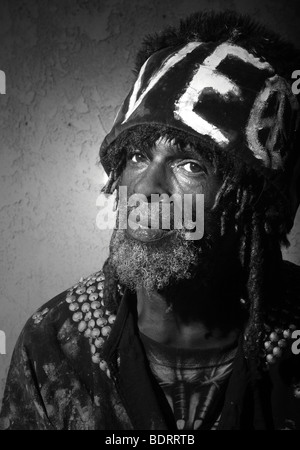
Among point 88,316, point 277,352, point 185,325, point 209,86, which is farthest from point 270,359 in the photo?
point 209,86

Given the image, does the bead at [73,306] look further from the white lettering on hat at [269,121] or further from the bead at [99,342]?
the white lettering on hat at [269,121]

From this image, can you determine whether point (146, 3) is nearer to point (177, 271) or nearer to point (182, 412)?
point (177, 271)

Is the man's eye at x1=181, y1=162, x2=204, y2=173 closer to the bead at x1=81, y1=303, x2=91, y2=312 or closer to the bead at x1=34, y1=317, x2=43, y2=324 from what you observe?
the bead at x1=81, y1=303, x2=91, y2=312

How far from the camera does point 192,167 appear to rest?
4.55 ft

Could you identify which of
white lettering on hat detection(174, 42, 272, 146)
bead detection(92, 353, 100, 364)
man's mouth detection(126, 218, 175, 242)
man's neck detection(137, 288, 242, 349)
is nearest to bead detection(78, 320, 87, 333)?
bead detection(92, 353, 100, 364)

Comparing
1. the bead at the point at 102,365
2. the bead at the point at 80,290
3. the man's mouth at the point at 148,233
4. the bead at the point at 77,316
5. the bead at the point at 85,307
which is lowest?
the bead at the point at 102,365

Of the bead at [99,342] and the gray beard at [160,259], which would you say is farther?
the bead at [99,342]

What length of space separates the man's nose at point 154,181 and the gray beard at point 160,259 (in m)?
0.13

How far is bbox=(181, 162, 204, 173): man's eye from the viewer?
4.54 feet

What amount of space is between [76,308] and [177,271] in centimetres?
43

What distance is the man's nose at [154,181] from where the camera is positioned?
1.35 metres

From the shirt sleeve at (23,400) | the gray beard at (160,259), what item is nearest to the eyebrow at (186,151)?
the gray beard at (160,259)

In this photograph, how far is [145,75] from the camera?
1474 mm

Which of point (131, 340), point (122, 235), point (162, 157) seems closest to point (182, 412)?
point (131, 340)
